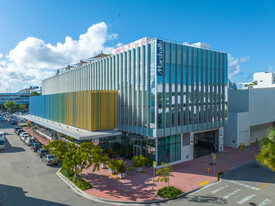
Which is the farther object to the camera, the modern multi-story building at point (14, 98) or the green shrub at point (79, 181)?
the modern multi-story building at point (14, 98)

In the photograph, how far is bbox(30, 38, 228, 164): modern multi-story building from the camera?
86.0 ft

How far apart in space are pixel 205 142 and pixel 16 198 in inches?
1104

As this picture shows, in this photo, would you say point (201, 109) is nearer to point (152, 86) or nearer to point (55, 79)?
point (152, 86)

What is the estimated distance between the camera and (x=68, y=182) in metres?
22.2

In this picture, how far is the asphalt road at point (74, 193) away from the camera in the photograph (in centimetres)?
1788

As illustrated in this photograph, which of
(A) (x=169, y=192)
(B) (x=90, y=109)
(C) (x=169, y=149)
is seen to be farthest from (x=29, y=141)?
(A) (x=169, y=192)

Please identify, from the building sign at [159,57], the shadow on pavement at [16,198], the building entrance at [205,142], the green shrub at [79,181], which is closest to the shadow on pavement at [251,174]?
the building entrance at [205,142]

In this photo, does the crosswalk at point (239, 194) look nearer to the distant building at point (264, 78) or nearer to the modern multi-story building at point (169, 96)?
the modern multi-story building at point (169, 96)

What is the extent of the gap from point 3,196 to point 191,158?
24.1m

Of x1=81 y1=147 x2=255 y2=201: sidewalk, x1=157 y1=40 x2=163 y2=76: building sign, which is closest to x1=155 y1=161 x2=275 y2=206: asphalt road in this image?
x1=81 y1=147 x2=255 y2=201: sidewalk

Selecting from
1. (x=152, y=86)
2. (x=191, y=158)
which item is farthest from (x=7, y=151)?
(x=191, y=158)

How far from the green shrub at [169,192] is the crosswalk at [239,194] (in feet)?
11.8

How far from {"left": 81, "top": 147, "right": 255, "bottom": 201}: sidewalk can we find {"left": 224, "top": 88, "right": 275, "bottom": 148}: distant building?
8.13 meters

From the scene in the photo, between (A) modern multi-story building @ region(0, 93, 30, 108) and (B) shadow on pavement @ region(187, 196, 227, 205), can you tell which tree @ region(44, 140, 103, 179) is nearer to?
(B) shadow on pavement @ region(187, 196, 227, 205)
